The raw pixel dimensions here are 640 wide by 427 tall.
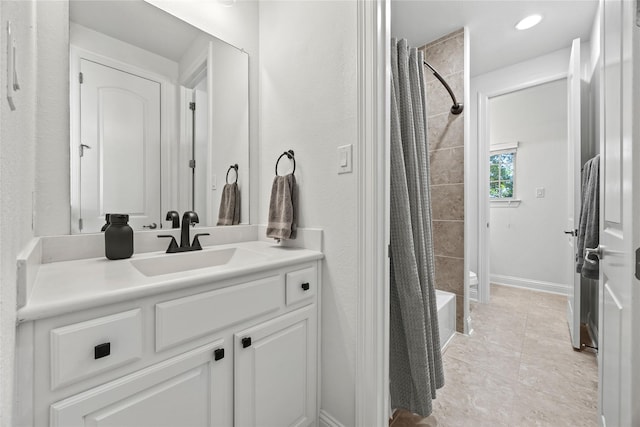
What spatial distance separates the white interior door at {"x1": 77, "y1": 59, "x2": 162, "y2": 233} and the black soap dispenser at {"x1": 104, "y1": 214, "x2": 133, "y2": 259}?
4.7 inches

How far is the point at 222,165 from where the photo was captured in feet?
5.12

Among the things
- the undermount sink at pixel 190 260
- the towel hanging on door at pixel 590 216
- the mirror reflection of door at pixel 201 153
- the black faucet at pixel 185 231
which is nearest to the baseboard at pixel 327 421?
the undermount sink at pixel 190 260

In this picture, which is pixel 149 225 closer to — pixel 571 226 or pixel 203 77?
pixel 203 77

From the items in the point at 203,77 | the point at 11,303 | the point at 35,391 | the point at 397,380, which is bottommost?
the point at 397,380

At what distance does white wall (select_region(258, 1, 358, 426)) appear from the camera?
1165 mm

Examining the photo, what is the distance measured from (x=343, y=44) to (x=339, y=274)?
100 centimetres

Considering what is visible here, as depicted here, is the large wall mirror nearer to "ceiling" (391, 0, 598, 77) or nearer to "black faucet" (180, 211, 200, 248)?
"black faucet" (180, 211, 200, 248)

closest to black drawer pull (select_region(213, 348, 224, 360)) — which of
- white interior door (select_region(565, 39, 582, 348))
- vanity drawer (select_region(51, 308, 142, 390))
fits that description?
vanity drawer (select_region(51, 308, 142, 390))

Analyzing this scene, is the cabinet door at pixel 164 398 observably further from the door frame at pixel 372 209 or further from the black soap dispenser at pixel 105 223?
the black soap dispenser at pixel 105 223

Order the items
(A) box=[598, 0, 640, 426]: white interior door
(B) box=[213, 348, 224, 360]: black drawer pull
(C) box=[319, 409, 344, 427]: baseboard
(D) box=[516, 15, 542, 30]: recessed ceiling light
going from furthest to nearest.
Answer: (D) box=[516, 15, 542, 30]: recessed ceiling light < (C) box=[319, 409, 344, 427]: baseboard < (B) box=[213, 348, 224, 360]: black drawer pull < (A) box=[598, 0, 640, 426]: white interior door

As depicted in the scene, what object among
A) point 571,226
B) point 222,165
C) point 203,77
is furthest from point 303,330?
point 571,226

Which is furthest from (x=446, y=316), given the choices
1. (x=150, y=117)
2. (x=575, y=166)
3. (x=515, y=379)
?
(x=150, y=117)

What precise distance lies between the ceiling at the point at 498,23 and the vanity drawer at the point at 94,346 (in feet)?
8.06

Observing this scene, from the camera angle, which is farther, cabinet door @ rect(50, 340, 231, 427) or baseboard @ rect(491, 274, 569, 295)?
baseboard @ rect(491, 274, 569, 295)
